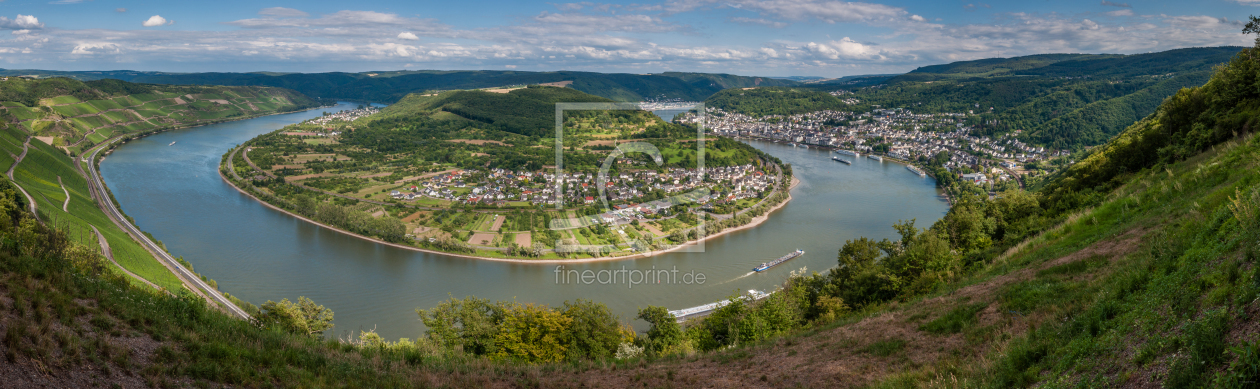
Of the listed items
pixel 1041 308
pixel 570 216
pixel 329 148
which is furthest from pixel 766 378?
pixel 329 148

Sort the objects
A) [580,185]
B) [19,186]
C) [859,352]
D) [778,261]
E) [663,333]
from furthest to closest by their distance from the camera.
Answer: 1. [580,185]
2. [19,186]
3. [778,261]
4. [663,333]
5. [859,352]

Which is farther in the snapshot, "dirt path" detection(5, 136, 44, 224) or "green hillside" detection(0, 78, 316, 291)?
"green hillside" detection(0, 78, 316, 291)

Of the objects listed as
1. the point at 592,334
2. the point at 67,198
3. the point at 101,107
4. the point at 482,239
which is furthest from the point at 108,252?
the point at 101,107

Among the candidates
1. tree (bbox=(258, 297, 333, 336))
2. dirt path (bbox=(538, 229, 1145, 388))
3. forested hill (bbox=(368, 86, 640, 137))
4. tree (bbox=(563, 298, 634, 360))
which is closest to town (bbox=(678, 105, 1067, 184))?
forested hill (bbox=(368, 86, 640, 137))

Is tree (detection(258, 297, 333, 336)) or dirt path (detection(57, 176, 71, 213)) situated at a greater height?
dirt path (detection(57, 176, 71, 213))

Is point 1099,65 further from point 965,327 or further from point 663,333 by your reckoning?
point 965,327

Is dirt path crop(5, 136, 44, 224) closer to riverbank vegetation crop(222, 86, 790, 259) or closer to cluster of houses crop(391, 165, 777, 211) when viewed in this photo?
riverbank vegetation crop(222, 86, 790, 259)

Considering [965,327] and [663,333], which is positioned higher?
[965,327]

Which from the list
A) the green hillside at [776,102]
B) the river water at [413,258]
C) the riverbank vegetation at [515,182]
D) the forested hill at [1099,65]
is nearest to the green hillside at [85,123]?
the river water at [413,258]
